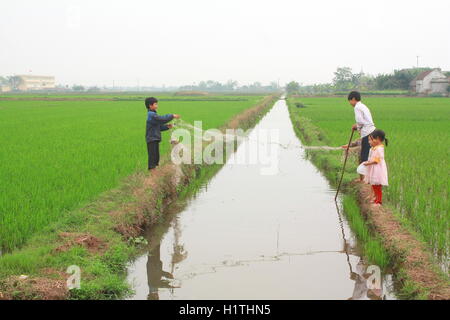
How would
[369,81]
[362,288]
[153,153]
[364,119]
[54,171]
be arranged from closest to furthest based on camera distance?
1. [362,288]
2. [364,119]
3. [153,153]
4. [54,171]
5. [369,81]

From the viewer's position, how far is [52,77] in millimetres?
127062

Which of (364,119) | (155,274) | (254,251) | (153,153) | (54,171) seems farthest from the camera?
(54,171)

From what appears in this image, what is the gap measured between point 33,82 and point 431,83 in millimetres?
100655

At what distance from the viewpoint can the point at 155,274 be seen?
3943mm

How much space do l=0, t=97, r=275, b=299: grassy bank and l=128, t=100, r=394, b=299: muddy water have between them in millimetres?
219

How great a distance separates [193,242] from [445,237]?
8.44 ft

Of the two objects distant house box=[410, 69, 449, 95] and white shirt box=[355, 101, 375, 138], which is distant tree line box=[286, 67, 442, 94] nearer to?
distant house box=[410, 69, 449, 95]

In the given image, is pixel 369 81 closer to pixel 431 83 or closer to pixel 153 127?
pixel 431 83

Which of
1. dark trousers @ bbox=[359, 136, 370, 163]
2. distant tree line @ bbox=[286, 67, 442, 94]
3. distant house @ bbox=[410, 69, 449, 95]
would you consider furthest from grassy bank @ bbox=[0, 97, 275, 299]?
distant tree line @ bbox=[286, 67, 442, 94]

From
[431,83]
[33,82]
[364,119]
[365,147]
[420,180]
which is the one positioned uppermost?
[33,82]

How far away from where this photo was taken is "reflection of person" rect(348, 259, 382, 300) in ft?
11.3

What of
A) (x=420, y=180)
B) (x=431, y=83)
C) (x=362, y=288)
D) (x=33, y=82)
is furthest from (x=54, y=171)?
(x=33, y=82)
